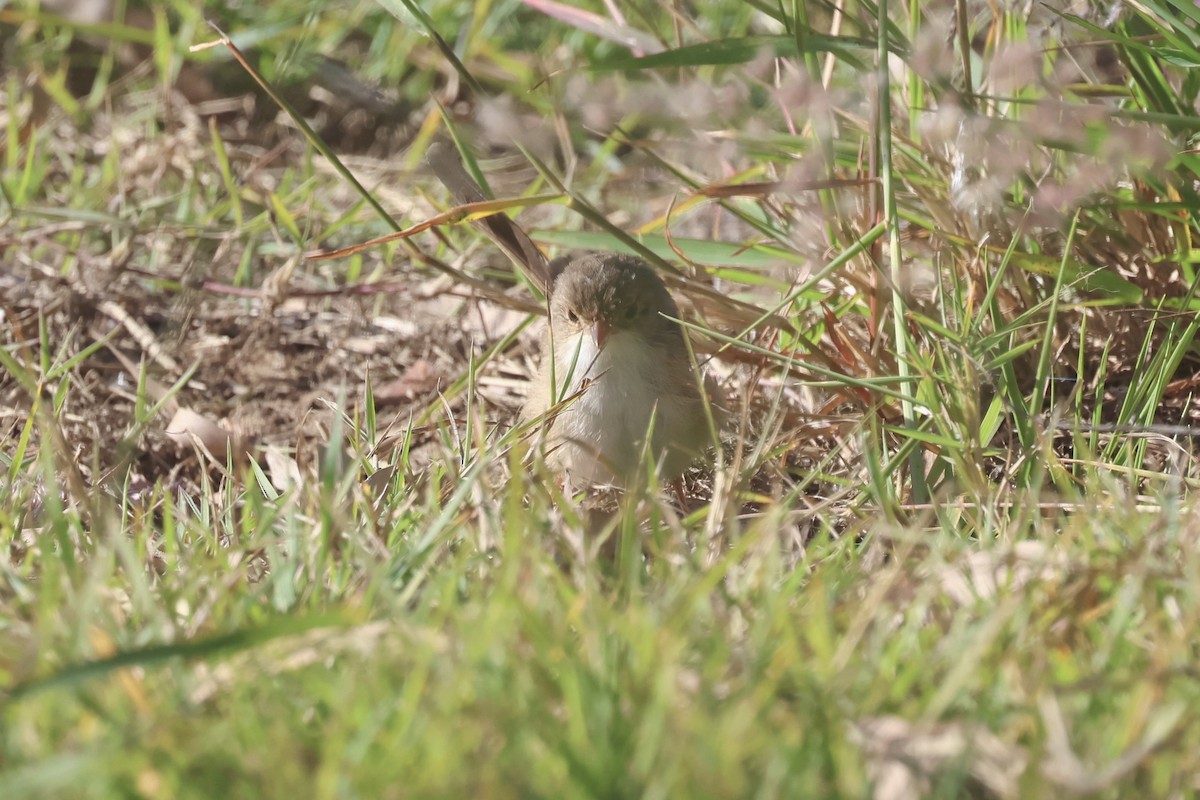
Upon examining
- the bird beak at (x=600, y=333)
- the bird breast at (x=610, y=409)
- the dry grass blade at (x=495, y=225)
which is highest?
the dry grass blade at (x=495, y=225)

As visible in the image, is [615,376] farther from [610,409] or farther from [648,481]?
[648,481]

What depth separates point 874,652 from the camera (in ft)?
5.49

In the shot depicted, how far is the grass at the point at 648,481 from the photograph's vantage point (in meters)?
1.51

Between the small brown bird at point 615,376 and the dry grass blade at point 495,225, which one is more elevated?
the dry grass blade at point 495,225

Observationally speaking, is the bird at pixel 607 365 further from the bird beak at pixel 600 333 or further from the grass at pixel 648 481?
the grass at pixel 648 481

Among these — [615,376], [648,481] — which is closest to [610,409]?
[615,376]

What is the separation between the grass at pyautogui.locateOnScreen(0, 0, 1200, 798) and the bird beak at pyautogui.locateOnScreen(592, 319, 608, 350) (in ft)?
0.74

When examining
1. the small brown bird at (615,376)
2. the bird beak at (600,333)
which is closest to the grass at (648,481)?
the small brown bird at (615,376)

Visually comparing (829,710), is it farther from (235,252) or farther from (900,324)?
(235,252)

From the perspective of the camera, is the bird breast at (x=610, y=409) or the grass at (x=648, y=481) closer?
the grass at (x=648, y=481)

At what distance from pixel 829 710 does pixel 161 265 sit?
3.30 metres

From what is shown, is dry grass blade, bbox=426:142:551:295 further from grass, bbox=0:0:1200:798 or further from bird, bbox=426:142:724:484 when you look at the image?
grass, bbox=0:0:1200:798

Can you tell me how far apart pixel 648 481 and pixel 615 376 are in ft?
2.14

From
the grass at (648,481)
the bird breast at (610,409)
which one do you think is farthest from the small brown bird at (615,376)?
the grass at (648,481)
